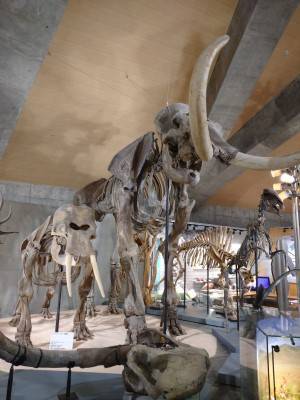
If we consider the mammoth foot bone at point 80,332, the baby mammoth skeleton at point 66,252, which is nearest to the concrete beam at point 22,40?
the baby mammoth skeleton at point 66,252

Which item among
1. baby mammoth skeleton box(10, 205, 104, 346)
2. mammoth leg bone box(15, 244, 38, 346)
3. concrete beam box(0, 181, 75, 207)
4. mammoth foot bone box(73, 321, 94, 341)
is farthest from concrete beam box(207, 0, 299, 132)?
concrete beam box(0, 181, 75, 207)

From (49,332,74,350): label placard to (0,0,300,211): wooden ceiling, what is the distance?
442cm

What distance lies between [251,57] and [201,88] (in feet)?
10.1

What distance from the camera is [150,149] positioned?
3.55 metres

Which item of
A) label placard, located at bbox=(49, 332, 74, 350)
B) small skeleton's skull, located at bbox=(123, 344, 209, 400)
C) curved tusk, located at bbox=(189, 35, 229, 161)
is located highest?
curved tusk, located at bbox=(189, 35, 229, 161)

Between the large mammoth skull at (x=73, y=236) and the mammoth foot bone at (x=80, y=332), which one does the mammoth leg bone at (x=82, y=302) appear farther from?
the large mammoth skull at (x=73, y=236)

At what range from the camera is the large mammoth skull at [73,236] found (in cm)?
355

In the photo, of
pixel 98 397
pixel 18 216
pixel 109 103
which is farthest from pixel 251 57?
pixel 18 216

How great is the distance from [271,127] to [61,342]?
16.4ft

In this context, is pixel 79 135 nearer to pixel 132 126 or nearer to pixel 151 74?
pixel 132 126

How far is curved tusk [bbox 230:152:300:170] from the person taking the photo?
2.33m

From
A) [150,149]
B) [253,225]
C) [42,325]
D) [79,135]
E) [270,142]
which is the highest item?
[79,135]

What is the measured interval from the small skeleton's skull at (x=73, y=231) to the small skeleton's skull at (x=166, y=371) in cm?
169

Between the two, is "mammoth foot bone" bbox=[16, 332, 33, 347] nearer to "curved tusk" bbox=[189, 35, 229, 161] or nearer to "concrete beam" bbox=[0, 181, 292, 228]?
"curved tusk" bbox=[189, 35, 229, 161]
